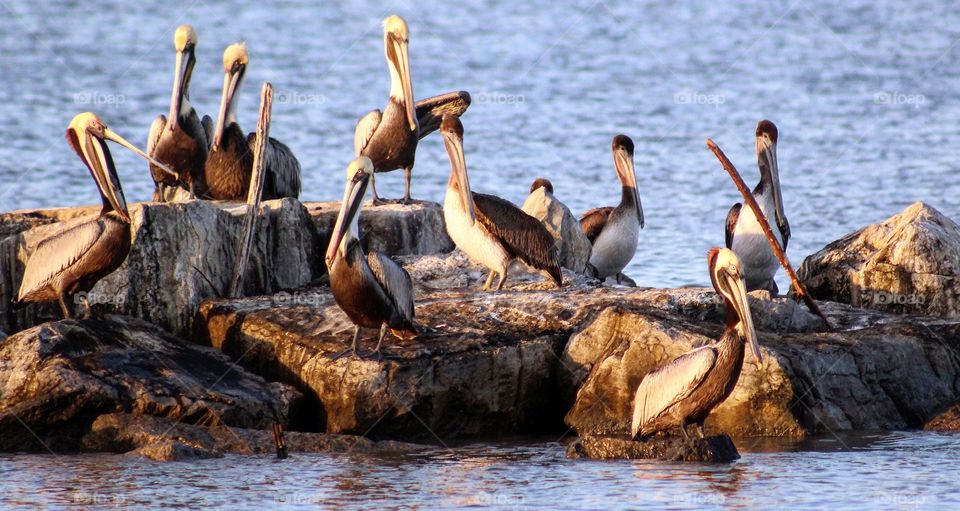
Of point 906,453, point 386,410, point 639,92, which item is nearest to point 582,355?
point 386,410

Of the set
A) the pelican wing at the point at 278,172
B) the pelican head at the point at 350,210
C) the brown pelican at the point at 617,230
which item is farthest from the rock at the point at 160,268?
the brown pelican at the point at 617,230

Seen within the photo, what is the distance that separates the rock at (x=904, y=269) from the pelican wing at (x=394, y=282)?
3730 mm

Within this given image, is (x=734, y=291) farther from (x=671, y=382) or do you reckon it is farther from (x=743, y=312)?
(x=671, y=382)

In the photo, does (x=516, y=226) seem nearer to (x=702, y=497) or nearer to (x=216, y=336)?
(x=216, y=336)

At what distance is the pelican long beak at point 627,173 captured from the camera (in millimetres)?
13375

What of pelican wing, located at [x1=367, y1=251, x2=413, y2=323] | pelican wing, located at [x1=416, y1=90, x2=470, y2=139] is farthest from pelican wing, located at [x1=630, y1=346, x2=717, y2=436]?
pelican wing, located at [x1=416, y1=90, x2=470, y2=139]

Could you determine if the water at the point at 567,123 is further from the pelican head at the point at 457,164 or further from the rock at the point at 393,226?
the rock at the point at 393,226

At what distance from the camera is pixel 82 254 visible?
10.0m

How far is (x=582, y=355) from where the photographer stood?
10133 mm

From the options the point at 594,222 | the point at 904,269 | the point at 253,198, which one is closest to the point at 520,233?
the point at 253,198

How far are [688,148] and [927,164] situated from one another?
326 cm

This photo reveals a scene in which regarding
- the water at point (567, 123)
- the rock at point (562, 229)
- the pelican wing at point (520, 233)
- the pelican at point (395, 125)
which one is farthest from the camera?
the pelican at point (395, 125)

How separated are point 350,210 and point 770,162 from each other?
4.11 metres

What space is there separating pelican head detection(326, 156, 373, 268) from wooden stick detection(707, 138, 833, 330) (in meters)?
2.54
